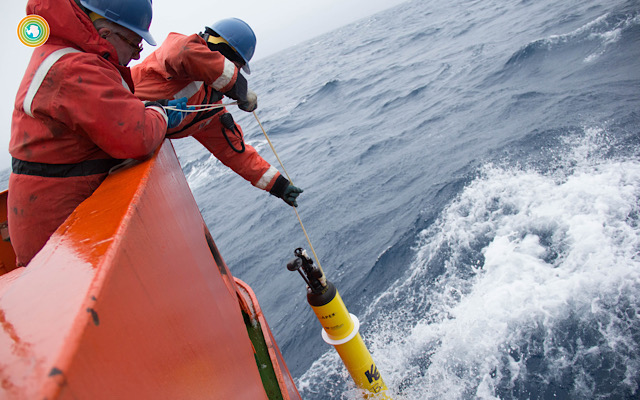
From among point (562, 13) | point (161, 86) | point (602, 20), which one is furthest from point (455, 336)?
point (562, 13)

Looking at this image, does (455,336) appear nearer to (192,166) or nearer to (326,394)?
(326,394)

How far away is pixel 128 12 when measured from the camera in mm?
1933

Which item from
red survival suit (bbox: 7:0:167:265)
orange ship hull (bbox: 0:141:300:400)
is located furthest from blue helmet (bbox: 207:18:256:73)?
orange ship hull (bbox: 0:141:300:400)

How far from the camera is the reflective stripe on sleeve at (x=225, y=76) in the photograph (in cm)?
274

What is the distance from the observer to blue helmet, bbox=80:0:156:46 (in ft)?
6.01

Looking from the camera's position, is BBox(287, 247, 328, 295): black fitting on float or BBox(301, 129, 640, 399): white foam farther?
BBox(301, 129, 640, 399): white foam

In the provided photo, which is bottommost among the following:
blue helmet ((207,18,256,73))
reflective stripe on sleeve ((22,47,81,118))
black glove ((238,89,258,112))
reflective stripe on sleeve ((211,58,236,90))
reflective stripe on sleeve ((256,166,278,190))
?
reflective stripe on sleeve ((256,166,278,190))

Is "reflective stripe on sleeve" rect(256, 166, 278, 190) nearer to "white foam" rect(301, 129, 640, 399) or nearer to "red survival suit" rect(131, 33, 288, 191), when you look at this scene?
"red survival suit" rect(131, 33, 288, 191)

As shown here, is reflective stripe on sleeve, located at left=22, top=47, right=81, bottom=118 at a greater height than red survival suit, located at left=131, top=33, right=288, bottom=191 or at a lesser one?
greater

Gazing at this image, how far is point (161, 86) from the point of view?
115 inches

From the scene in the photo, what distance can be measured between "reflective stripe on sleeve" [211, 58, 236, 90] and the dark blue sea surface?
2.47m

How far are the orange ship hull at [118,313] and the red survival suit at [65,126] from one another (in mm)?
328

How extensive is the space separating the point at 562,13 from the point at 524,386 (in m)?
12.1

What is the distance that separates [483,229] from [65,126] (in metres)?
3.66
